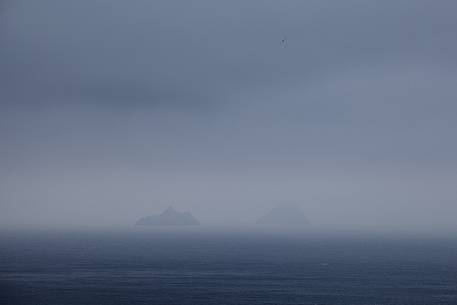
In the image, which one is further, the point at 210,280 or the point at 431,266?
the point at 431,266

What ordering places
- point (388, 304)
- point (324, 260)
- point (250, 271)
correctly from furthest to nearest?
point (324, 260) < point (250, 271) < point (388, 304)

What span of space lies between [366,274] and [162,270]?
164 ft

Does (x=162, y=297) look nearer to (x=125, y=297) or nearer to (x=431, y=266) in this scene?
(x=125, y=297)

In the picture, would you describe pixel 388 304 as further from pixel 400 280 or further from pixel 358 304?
pixel 400 280

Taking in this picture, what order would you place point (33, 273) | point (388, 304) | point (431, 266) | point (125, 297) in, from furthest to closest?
1. point (431, 266)
2. point (33, 273)
3. point (125, 297)
4. point (388, 304)

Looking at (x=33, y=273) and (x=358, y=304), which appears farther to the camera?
(x=33, y=273)

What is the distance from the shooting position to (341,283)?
117 m

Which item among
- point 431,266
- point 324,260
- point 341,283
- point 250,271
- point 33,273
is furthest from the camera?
point 324,260

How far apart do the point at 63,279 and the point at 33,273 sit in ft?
44.7

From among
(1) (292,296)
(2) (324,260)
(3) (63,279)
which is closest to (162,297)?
(1) (292,296)

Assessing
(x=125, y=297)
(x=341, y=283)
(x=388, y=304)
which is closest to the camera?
(x=388, y=304)

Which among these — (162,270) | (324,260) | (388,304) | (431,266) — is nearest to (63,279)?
(162,270)

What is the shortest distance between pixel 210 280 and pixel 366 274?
37.6m

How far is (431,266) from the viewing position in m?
154
